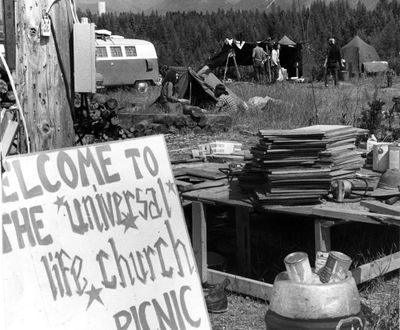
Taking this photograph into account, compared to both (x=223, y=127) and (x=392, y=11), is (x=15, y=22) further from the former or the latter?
(x=392, y=11)

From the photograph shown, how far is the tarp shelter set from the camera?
34.5 m

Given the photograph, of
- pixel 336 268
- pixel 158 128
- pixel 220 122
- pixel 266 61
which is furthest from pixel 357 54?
pixel 336 268

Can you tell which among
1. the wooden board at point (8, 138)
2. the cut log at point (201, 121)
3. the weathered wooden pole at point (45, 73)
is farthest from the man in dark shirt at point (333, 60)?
the wooden board at point (8, 138)

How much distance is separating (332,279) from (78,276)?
4.50 feet

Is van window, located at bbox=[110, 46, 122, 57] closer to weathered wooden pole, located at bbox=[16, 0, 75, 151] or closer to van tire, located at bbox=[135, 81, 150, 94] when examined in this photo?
van tire, located at bbox=[135, 81, 150, 94]

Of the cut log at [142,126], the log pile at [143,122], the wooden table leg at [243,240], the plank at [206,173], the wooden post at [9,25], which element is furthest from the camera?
the cut log at [142,126]

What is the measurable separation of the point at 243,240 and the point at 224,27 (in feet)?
150

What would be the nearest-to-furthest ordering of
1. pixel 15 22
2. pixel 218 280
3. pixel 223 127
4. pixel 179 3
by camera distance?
pixel 15 22 < pixel 218 280 < pixel 223 127 < pixel 179 3

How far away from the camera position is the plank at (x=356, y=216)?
16.2ft

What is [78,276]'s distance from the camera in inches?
129

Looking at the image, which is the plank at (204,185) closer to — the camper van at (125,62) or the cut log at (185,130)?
the cut log at (185,130)

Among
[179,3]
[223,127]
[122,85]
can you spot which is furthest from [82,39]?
[179,3]

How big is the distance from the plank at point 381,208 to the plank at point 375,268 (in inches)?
18.8

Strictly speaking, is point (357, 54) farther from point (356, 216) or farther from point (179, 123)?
point (356, 216)
